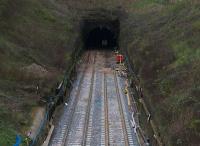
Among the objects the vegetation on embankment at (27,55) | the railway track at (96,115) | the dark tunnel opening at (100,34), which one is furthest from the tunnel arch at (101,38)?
the railway track at (96,115)

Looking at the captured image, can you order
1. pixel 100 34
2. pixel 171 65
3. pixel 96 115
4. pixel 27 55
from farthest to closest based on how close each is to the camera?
pixel 100 34
pixel 27 55
pixel 96 115
pixel 171 65

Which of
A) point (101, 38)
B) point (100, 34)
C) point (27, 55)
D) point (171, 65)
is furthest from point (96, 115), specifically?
point (100, 34)

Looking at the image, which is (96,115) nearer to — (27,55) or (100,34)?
(27,55)

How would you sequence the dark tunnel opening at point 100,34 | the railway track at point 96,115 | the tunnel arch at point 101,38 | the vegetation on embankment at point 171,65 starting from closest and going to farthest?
1. the vegetation on embankment at point 171,65
2. the railway track at point 96,115
3. the dark tunnel opening at point 100,34
4. the tunnel arch at point 101,38

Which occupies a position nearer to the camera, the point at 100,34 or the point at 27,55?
the point at 27,55

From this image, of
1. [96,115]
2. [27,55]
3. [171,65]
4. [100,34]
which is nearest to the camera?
[171,65]

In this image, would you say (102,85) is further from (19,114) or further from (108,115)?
(19,114)

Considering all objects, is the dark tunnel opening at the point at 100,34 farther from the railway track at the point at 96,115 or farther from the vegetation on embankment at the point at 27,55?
the railway track at the point at 96,115

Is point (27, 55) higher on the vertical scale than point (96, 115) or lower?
higher
